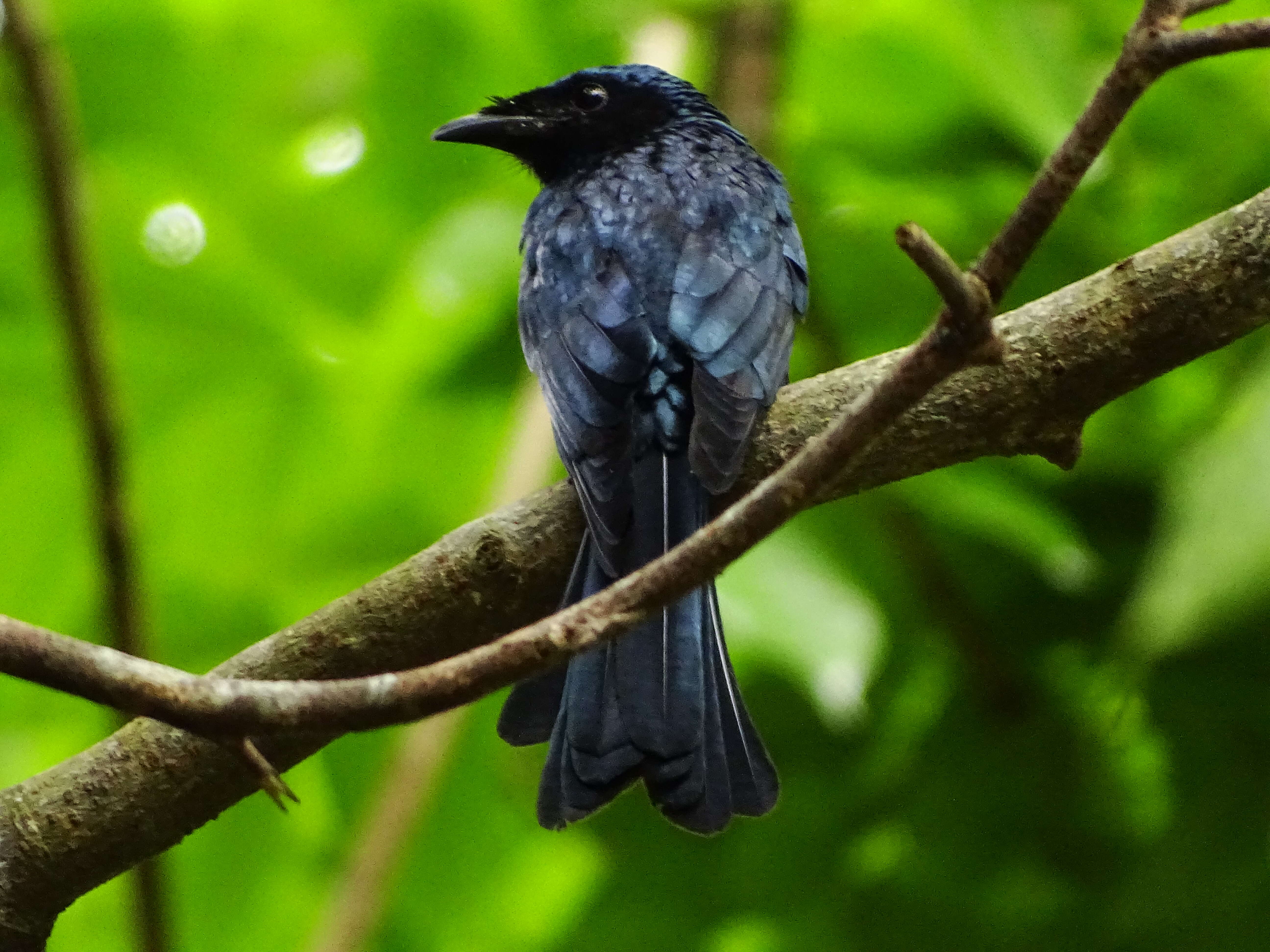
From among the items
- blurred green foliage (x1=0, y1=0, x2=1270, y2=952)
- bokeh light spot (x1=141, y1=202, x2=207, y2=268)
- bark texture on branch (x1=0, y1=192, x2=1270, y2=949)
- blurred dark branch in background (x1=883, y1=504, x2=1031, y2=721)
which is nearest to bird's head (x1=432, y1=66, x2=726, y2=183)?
blurred green foliage (x1=0, y1=0, x2=1270, y2=952)

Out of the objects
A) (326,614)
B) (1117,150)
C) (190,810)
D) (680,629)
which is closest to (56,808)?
(190,810)

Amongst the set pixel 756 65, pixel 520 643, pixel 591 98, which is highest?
pixel 591 98

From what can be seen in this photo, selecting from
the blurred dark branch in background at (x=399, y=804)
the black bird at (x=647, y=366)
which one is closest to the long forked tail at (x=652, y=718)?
the black bird at (x=647, y=366)

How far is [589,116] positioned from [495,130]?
0.37 m

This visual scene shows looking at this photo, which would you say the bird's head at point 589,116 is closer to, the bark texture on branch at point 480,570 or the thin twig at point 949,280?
the bark texture on branch at point 480,570

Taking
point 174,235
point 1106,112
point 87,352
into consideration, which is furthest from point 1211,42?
point 174,235

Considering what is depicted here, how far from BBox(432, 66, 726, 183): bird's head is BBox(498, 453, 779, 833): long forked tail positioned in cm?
164

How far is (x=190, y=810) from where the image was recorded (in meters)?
2.53

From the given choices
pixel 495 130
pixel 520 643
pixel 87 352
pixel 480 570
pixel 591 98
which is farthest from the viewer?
pixel 591 98

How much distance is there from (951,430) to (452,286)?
1400 millimetres

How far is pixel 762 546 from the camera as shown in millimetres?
3068

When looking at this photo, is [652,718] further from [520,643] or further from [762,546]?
[520,643]

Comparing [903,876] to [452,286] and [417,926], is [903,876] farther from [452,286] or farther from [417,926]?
[452,286]

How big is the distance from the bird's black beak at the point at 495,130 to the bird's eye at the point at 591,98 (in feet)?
0.49
